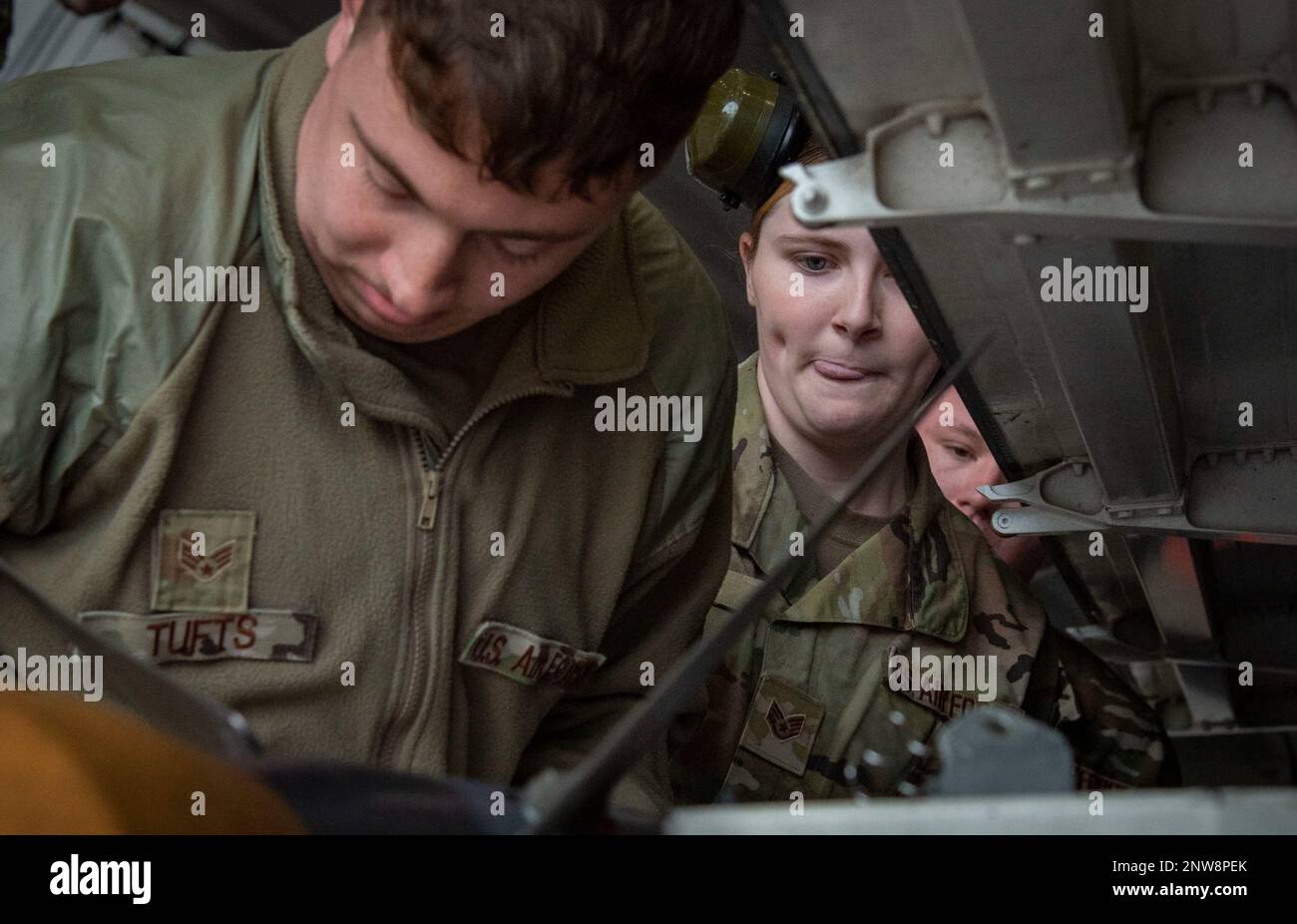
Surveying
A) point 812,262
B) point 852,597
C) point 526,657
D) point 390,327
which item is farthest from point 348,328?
point 852,597

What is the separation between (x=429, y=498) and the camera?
4.97 feet

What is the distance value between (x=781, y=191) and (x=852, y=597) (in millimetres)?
765

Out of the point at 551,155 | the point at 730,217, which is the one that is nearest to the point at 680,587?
the point at 551,155

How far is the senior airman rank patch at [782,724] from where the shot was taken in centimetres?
251

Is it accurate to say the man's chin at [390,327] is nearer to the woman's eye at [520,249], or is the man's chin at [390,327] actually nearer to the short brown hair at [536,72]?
the woman's eye at [520,249]

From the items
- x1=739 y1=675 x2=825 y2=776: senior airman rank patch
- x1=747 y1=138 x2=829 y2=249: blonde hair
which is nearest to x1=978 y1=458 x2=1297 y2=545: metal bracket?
x1=739 y1=675 x2=825 y2=776: senior airman rank patch

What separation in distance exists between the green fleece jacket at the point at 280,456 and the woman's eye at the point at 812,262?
2.83 ft

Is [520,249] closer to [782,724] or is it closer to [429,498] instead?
[429,498]

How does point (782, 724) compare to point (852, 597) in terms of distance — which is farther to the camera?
point (852, 597)

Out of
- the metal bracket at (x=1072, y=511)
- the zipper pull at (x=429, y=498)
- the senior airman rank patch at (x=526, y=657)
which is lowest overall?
the senior airman rank patch at (x=526, y=657)

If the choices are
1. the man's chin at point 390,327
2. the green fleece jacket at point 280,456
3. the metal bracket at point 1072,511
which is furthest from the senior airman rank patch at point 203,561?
the metal bracket at point 1072,511

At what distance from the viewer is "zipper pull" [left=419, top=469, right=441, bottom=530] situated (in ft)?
4.96
